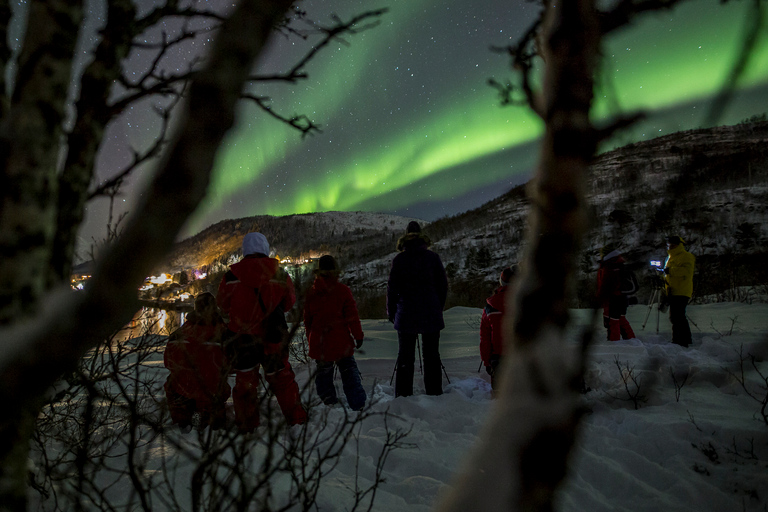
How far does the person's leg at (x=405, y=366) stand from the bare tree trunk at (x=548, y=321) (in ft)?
12.9

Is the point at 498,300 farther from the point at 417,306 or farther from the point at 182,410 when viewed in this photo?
the point at 182,410

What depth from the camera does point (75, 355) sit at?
373mm

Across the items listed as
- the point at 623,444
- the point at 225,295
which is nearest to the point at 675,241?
the point at 623,444

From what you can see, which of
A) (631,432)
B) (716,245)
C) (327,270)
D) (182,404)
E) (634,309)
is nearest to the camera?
(631,432)

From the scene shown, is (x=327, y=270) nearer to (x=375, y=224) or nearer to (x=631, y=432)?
(x=631, y=432)

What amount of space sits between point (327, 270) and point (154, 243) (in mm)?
3480

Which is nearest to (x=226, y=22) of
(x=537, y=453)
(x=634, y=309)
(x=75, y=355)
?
(x=75, y=355)

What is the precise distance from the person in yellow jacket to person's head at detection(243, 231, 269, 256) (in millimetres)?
5435

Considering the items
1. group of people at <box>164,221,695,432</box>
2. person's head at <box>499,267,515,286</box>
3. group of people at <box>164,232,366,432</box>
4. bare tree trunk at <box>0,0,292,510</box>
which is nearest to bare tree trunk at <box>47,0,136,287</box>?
bare tree trunk at <box>0,0,292,510</box>

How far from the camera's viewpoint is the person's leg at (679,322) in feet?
17.9

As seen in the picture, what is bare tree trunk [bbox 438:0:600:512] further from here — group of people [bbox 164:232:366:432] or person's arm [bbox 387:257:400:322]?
person's arm [bbox 387:257:400:322]

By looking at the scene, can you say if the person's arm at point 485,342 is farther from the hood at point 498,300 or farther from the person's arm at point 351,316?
the person's arm at point 351,316

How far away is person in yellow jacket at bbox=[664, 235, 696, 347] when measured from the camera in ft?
17.9

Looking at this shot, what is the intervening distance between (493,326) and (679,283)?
3133 millimetres
